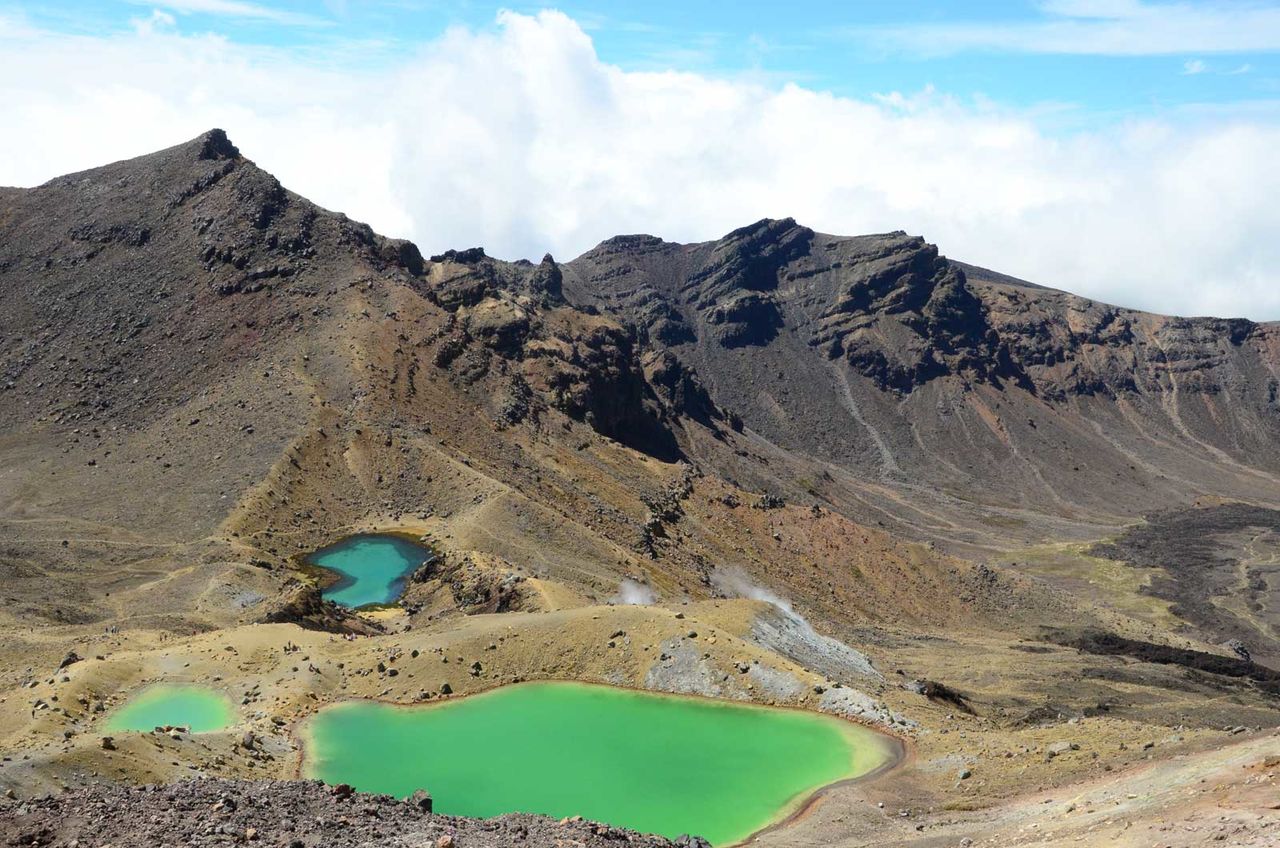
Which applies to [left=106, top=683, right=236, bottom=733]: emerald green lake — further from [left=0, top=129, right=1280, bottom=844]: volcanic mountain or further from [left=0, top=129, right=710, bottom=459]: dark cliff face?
[left=0, top=129, right=710, bottom=459]: dark cliff face

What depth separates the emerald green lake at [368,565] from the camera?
8144 cm

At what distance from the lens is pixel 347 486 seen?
101 m

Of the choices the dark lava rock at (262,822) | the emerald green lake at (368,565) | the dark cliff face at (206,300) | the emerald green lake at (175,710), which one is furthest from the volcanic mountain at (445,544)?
the dark lava rock at (262,822)

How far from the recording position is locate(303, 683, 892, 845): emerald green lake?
1572 inches

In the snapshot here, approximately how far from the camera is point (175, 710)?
1887 inches

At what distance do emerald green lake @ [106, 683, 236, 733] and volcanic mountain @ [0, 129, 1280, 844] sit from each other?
142 centimetres

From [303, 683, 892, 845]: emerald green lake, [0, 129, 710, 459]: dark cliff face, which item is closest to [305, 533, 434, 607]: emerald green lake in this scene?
[303, 683, 892, 845]: emerald green lake

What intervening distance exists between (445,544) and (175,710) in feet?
132

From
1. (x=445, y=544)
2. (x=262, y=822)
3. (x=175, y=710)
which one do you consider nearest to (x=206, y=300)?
(x=445, y=544)

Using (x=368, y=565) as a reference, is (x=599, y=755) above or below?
below

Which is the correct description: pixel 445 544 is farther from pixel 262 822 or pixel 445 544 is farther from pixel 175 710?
pixel 262 822

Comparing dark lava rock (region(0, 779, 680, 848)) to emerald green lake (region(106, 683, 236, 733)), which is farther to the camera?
emerald green lake (region(106, 683, 236, 733))

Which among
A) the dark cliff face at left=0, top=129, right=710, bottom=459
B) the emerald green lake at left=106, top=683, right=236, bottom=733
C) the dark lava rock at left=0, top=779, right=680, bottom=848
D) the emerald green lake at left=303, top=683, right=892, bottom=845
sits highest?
the dark cliff face at left=0, top=129, right=710, bottom=459

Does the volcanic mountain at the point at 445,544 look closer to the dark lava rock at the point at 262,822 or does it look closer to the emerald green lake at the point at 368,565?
the emerald green lake at the point at 368,565
